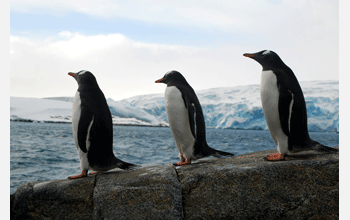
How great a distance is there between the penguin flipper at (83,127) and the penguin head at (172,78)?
113cm

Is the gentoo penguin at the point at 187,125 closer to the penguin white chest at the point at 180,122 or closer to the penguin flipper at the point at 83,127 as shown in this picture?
the penguin white chest at the point at 180,122

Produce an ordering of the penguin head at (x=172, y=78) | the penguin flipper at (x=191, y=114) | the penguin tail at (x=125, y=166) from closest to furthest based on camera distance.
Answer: the penguin tail at (x=125, y=166) → the penguin flipper at (x=191, y=114) → the penguin head at (x=172, y=78)

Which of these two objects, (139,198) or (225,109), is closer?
(139,198)

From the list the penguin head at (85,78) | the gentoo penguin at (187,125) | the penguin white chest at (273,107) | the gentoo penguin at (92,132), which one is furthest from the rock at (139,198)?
the penguin white chest at (273,107)

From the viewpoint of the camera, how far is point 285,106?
353cm

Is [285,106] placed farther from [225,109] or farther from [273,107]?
[225,109]

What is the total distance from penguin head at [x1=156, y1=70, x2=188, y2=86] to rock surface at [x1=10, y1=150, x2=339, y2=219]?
1.36m

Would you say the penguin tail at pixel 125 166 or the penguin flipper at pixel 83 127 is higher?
the penguin flipper at pixel 83 127

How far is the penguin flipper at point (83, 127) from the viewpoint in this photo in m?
3.51

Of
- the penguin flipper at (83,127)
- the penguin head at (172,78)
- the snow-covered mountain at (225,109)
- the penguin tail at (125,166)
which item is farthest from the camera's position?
the snow-covered mountain at (225,109)

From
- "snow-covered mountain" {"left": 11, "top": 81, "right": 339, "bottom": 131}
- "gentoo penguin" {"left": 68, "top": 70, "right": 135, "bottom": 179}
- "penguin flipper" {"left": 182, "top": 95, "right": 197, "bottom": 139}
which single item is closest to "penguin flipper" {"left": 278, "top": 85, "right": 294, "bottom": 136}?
"penguin flipper" {"left": 182, "top": 95, "right": 197, "bottom": 139}

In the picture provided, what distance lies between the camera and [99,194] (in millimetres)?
3117

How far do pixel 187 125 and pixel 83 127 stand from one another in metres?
1.29

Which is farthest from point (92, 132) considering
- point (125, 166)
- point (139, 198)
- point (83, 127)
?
point (139, 198)
